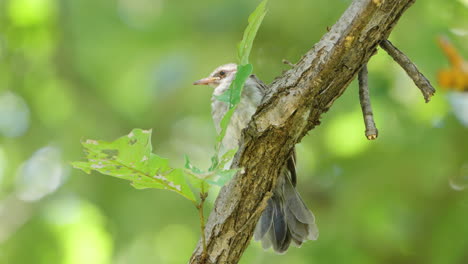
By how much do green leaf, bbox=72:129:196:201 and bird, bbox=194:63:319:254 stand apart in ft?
3.69

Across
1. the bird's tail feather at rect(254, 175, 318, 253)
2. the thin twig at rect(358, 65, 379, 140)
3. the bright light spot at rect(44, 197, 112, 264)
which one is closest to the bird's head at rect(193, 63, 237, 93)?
the bird's tail feather at rect(254, 175, 318, 253)

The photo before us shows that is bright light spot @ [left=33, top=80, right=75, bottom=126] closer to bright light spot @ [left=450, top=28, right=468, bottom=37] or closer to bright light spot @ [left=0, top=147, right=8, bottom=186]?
bright light spot @ [left=0, top=147, right=8, bottom=186]

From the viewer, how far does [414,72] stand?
206 cm

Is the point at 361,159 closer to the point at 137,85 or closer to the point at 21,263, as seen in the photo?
the point at 137,85

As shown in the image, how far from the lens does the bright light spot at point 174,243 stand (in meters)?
4.43

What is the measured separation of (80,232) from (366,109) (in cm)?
275

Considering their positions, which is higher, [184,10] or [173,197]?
[184,10]

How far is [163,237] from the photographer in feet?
14.6

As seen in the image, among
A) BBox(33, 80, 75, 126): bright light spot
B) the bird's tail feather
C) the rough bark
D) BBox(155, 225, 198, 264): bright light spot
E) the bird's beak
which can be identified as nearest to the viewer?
the rough bark

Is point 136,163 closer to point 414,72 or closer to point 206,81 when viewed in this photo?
point 414,72

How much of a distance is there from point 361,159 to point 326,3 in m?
1.08

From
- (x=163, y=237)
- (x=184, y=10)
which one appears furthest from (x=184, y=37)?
(x=163, y=237)

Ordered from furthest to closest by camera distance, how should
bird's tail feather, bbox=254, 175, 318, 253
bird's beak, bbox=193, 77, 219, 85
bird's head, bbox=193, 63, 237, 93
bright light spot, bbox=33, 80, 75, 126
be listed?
bright light spot, bbox=33, 80, 75, 126 → bird's beak, bbox=193, 77, 219, 85 → bird's head, bbox=193, 63, 237, 93 → bird's tail feather, bbox=254, 175, 318, 253

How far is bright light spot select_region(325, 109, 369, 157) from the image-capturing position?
4277 mm
